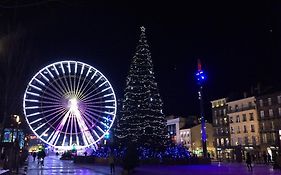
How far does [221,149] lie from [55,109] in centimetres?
4966

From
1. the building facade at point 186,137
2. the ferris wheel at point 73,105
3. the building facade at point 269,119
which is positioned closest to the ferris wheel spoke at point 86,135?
the ferris wheel at point 73,105

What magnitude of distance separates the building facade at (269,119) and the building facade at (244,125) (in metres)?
2.07

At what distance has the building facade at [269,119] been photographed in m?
66.8

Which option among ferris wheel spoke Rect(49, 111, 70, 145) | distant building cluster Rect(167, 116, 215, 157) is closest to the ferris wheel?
ferris wheel spoke Rect(49, 111, 70, 145)

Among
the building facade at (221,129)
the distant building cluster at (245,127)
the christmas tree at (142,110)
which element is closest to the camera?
the christmas tree at (142,110)

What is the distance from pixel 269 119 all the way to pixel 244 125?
8.76 meters

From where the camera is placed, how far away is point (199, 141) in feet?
337

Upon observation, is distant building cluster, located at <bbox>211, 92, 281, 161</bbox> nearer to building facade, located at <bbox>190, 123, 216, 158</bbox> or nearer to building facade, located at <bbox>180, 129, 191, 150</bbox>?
building facade, located at <bbox>190, 123, 216, 158</bbox>

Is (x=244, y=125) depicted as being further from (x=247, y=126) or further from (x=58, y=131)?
(x=58, y=131)

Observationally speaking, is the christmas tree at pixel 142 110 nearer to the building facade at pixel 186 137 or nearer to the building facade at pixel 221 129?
the building facade at pixel 221 129

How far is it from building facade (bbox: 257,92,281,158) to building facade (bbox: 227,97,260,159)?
2.07 m

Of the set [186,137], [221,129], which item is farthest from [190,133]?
[221,129]

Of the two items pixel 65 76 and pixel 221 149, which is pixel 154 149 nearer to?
pixel 65 76

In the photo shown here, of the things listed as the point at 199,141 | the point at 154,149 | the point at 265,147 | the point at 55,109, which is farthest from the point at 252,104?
the point at 55,109
